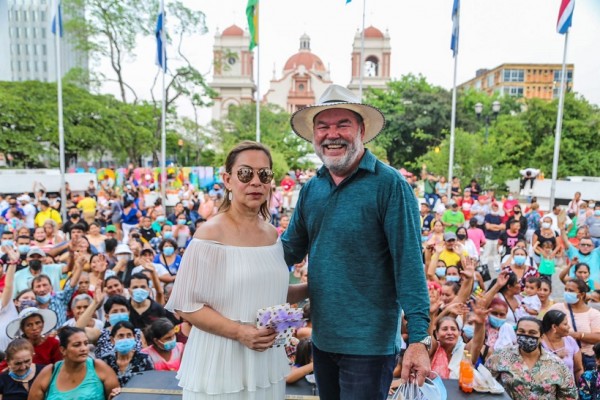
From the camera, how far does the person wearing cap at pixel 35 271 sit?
543 cm

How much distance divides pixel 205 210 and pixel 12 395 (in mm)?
8491

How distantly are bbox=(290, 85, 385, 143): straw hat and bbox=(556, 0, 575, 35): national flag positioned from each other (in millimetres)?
13039

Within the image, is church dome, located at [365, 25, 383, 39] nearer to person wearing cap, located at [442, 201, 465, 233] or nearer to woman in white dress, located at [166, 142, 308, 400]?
person wearing cap, located at [442, 201, 465, 233]

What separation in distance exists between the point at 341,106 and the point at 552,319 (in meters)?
3.47

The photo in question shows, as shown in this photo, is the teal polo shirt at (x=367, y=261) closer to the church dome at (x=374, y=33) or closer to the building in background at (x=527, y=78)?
the church dome at (x=374, y=33)

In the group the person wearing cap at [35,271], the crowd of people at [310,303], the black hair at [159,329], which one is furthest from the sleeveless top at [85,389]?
the person wearing cap at [35,271]

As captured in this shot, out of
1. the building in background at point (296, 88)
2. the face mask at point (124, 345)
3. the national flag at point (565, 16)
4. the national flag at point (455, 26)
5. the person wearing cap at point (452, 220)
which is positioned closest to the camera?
the face mask at point (124, 345)

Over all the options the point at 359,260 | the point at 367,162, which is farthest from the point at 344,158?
the point at 359,260

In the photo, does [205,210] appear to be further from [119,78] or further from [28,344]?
[119,78]

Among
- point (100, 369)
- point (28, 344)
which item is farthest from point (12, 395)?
point (100, 369)

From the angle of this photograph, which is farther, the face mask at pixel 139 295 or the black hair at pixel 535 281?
the black hair at pixel 535 281

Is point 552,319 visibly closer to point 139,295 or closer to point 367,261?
point 367,261

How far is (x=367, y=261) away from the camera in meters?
1.93

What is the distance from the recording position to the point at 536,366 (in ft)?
12.1
